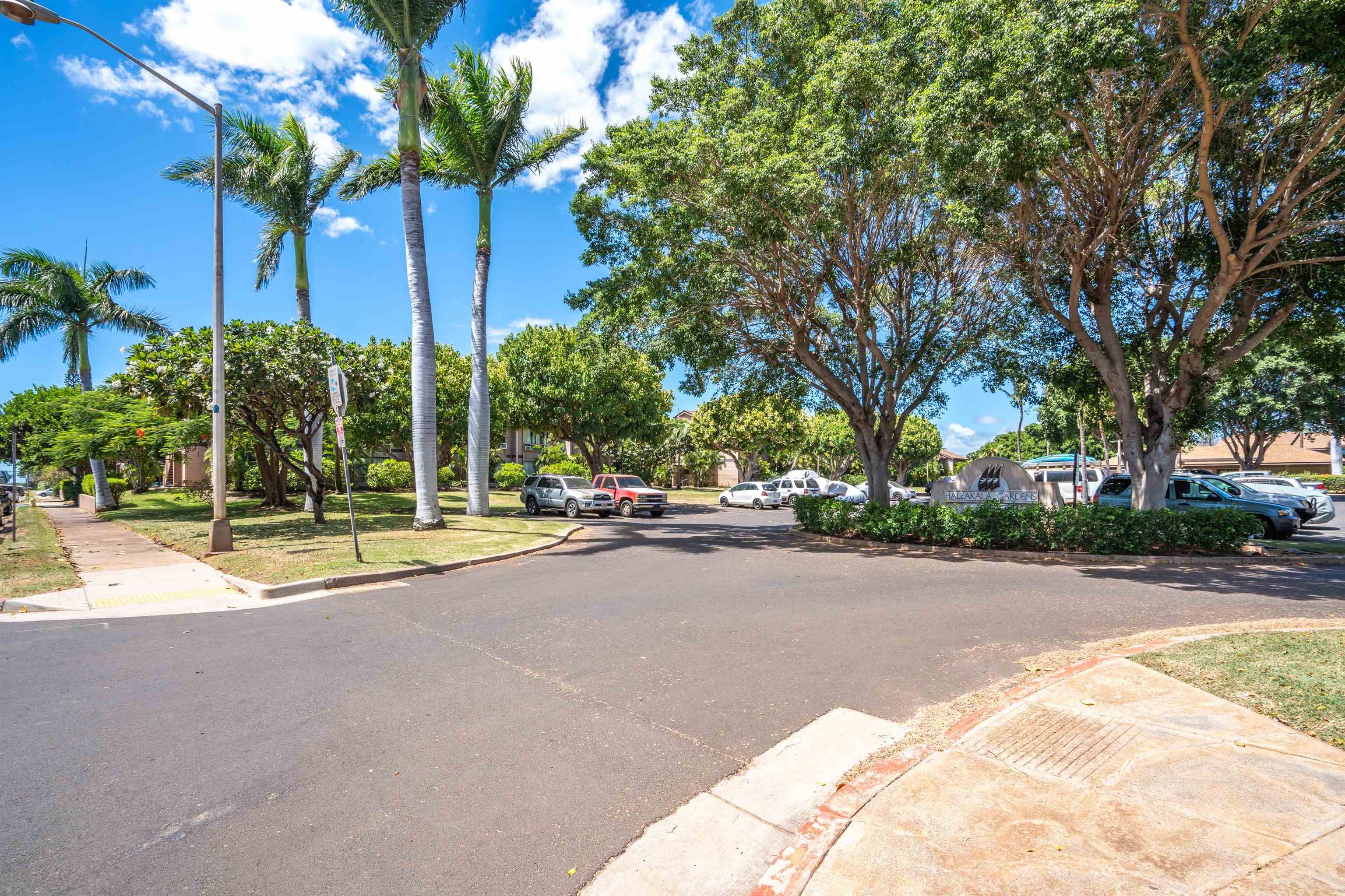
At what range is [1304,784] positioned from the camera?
3.42 metres

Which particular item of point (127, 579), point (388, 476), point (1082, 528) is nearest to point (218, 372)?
point (127, 579)

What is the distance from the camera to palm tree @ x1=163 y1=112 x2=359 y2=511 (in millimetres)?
20750

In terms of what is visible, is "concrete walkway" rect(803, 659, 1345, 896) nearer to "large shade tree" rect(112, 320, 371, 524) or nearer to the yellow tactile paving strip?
the yellow tactile paving strip

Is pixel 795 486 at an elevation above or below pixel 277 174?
below

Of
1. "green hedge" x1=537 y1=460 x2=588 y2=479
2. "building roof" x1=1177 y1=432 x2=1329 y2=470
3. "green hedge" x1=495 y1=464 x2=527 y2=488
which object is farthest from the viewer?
"building roof" x1=1177 y1=432 x2=1329 y2=470

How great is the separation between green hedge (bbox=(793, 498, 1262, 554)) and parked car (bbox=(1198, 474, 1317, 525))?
11.7 ft

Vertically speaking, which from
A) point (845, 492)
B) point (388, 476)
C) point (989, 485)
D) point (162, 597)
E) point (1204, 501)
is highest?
point (388, 476)

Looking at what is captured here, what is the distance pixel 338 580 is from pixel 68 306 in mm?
29737

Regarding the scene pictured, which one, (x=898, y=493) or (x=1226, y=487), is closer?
(x=1226, y=487)

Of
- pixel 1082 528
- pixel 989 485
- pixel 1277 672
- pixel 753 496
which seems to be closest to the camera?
pixel 1277 672

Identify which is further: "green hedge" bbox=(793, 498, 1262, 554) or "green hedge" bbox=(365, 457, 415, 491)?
"green hedge" bbox=(365, 457, 415, 491)

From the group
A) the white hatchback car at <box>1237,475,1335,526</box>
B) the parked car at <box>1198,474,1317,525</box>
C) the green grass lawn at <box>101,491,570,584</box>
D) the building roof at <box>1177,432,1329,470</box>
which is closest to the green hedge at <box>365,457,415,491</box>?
the green grass lawn at <box>101,491,570,584</box>

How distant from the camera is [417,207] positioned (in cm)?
1691

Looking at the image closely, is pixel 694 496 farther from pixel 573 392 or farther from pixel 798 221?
pixel 798 221
